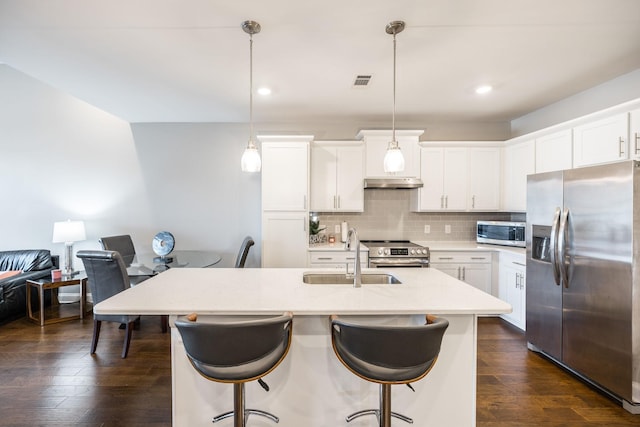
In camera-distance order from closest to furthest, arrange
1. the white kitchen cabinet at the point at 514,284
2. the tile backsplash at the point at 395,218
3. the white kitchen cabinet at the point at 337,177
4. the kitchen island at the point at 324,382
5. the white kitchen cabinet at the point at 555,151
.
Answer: the kitchen island at the point at 324,382 < the white kitchen cabinet at the point at 555,151 < the white kitchen cabinet at the point at 514,284 < the white kitchen cabinet at the point at 337,177 < the tile backsplash at the point at 395,218

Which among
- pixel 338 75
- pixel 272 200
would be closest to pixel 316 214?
pixel 272 200

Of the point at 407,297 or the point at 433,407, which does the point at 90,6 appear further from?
the point at 433,407

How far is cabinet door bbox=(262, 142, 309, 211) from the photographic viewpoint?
3.93 meters

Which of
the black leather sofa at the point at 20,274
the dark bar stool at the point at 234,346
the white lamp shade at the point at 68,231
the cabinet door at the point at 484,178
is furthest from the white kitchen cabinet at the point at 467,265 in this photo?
the black leather sofa at the point at 20,274

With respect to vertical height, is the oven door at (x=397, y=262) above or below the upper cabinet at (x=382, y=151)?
below

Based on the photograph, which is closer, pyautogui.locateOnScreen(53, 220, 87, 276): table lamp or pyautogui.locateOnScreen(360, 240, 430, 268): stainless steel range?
pyautogui.locateOnScreen(360, 240, 430, 268): stainless steel range

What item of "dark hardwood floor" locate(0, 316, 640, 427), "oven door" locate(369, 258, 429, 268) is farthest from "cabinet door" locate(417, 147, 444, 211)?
"dark hardwood floor" locate(0, 316, 640, 427)

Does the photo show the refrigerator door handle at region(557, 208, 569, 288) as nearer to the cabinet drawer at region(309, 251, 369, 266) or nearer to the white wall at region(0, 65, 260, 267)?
the cabinet drawer at region(309, 251, 369, 266)

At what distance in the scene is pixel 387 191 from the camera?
175 inches

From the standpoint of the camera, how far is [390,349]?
134 cm

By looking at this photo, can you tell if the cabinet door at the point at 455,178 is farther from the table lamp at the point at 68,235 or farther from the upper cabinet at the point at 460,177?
the table lamp at the point at 68,235

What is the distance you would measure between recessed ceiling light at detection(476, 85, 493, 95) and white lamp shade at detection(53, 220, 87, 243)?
5088 millimetres

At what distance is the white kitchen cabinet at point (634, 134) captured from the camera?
7.98ft

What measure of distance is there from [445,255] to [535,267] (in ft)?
3.57
